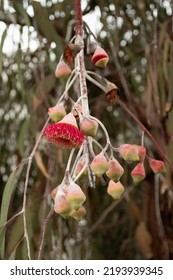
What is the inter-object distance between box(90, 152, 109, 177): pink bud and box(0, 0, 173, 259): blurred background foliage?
1.40ft

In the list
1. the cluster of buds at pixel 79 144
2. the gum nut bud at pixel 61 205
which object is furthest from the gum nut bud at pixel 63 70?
the gum nut bud at pixel 61 205

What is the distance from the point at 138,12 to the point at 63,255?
0.71 meters

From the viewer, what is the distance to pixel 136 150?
0.95 m

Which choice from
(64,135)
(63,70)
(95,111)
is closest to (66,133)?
(64,135)

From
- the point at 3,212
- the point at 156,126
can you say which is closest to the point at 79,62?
the point at 3,212

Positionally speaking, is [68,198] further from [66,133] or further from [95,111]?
[95,111]

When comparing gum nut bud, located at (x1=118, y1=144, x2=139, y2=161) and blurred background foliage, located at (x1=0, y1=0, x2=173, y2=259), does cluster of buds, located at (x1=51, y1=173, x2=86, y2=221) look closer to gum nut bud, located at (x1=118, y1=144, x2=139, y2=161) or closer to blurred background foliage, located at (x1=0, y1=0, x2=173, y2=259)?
gum nut bud, located at (x1=118, y1=144, x2=139, y2=161)

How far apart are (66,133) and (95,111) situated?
113 centimetres

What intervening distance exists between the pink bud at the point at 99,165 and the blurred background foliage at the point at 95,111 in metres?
0.43

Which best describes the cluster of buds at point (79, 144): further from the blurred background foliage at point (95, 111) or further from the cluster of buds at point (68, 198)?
the blurred background foliage at point (95, 111)

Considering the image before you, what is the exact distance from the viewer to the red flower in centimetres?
90

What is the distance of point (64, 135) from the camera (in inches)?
36.8

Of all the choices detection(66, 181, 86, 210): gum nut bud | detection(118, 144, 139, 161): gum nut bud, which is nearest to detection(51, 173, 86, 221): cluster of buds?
detection(66, 181, 86, 210): gum nut bud
